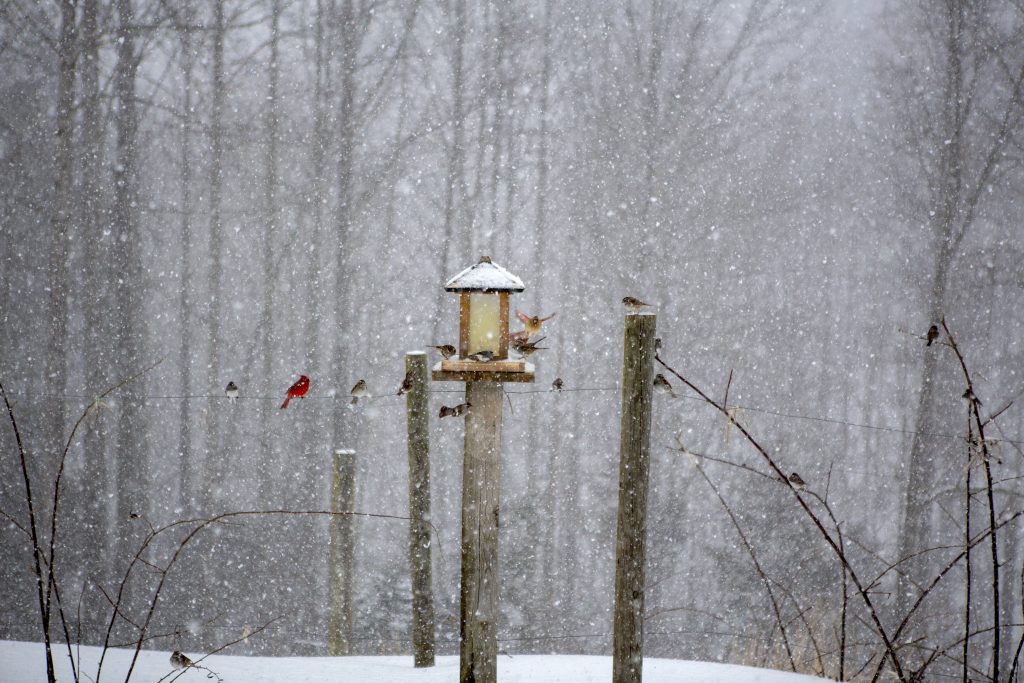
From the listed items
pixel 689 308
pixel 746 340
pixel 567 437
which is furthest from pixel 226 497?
pixel 746 340

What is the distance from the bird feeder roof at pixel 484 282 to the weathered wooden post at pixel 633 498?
20.2 inches

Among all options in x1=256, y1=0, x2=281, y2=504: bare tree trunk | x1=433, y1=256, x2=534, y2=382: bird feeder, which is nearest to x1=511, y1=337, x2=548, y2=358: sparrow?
x1=433, y1=256, x2=534, y2=382: bird feeder

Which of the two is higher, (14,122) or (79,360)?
(14,122)

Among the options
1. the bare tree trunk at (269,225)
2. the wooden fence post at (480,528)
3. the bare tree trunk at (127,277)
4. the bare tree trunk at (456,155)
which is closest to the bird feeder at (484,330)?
the wooden fence post at (480,528)

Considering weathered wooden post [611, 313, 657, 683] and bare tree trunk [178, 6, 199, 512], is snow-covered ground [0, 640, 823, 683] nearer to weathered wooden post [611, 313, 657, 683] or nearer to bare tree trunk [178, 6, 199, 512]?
weathered wooden post [611, 313, 657, 683]

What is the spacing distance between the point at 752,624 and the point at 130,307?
924cm

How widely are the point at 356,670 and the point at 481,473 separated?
1.73 meters

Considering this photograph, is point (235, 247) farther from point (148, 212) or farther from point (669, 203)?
point (669, 203)

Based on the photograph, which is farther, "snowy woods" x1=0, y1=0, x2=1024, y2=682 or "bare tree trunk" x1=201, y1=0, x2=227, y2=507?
"bare tree trunk" x1=201, y1=0, x2=227, y2=507

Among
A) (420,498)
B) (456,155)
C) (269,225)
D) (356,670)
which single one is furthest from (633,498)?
(269,225)

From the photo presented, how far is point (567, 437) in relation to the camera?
1080 cm

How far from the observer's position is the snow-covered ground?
358 centimetres

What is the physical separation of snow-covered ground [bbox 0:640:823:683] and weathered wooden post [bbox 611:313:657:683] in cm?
90

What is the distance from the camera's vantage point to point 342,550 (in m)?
4.87
